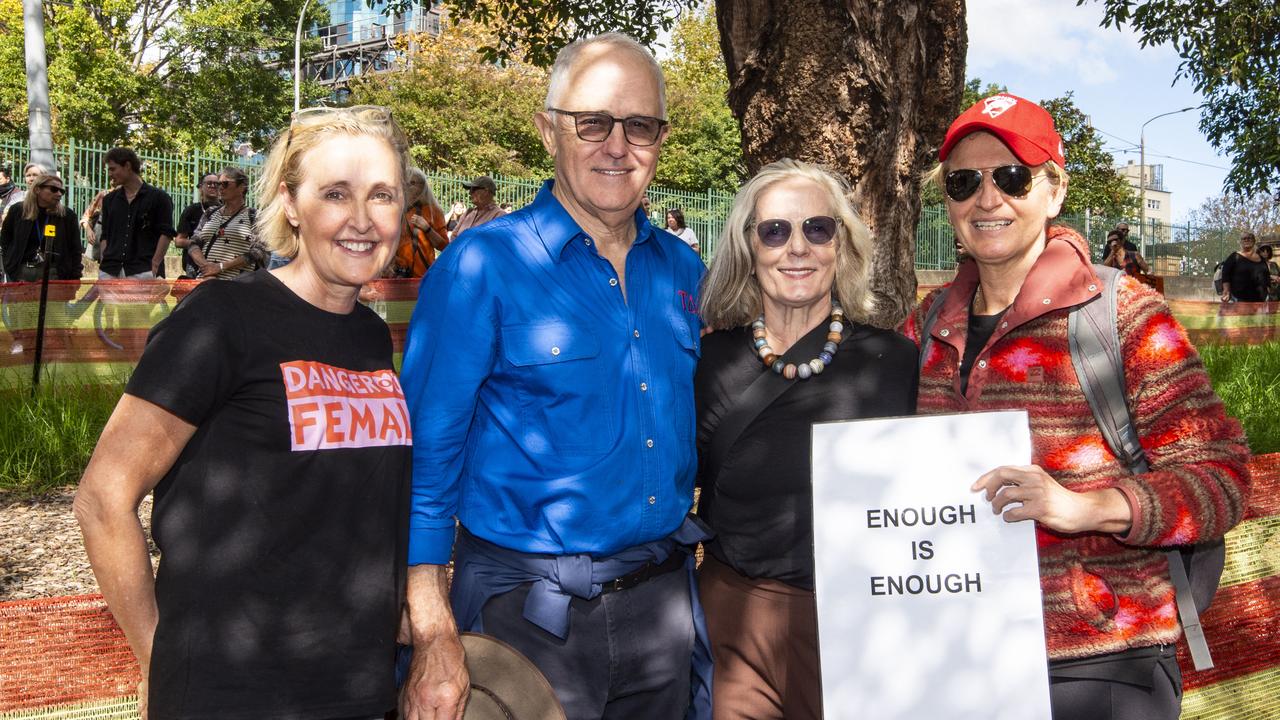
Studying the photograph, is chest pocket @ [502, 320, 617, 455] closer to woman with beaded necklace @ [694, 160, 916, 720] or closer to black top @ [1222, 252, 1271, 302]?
woman with beaded necklace @ [694, 160, 916, 720]

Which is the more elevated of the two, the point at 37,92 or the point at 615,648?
the point at 37,92

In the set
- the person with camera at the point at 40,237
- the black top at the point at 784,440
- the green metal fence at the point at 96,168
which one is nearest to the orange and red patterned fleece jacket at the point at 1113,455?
the black top at the point at 784,440

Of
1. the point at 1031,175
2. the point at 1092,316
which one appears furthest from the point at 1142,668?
the point at 1031,175

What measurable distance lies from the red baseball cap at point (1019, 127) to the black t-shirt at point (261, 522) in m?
1.51

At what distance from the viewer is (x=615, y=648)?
2486 millimetres

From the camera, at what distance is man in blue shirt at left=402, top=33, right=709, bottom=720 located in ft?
7.90

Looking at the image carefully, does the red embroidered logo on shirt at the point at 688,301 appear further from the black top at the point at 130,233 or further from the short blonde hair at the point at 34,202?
the short blonde hair at the point at 34,202

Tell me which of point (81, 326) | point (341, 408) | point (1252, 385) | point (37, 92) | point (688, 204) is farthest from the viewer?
point (688, 204)

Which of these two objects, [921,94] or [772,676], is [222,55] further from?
[772,676]

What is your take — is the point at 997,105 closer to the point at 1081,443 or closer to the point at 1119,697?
the point at 1081,443

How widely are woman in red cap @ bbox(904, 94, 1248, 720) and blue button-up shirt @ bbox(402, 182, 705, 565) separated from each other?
77cm

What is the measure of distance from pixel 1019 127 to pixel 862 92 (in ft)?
7.83

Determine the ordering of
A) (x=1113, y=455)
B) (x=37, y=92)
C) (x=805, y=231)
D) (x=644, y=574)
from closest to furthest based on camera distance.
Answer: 1. (x=1113, y=455)
2. (x=644, y=574)
3. (x=805, y=231)
4. (x=37, y=92)

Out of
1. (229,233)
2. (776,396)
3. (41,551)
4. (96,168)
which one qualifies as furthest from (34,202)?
(776,396)
